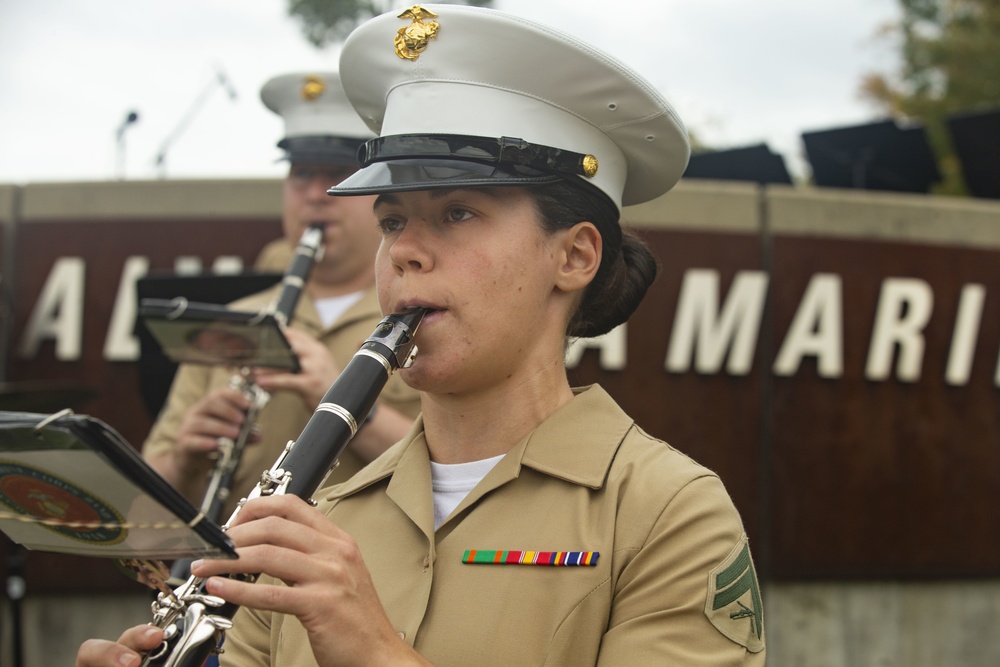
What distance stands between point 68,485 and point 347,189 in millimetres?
851

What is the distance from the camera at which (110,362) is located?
6.50 meters

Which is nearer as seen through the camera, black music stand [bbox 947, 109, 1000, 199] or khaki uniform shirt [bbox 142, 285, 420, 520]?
khaki uniform shirt [bbox 142, 285, 420, 520]

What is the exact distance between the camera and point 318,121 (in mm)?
4137

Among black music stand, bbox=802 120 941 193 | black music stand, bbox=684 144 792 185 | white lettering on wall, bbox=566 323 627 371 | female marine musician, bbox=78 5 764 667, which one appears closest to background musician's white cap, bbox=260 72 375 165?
female marine musician, bbox=78 5 764 667

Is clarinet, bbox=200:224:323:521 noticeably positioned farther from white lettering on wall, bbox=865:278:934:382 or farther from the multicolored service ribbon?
white lettering on wall, bbox=865:278:934:382

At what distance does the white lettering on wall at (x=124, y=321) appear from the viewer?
6.46 m

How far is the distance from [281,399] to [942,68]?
2152 cm

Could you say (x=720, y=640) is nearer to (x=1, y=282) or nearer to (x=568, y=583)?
(x=568, y=583)

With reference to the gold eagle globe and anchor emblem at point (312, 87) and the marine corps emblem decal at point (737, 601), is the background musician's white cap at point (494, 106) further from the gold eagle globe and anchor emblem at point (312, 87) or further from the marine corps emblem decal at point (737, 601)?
the gold eagle globe and anchor emblem at point (312, 87)

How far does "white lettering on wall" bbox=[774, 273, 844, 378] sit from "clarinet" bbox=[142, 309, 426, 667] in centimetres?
485

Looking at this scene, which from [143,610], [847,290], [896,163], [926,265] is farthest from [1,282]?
[896,163]

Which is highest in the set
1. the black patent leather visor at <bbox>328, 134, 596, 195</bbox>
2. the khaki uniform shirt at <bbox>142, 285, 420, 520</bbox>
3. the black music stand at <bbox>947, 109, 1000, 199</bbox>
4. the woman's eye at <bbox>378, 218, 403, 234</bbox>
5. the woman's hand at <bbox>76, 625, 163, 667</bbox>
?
the black patent leather visor at <bbox>328, 134, 596, 195</bbox>

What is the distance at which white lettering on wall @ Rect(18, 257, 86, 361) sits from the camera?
6.49 meters

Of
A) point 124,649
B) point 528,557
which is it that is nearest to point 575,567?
point 528,557
